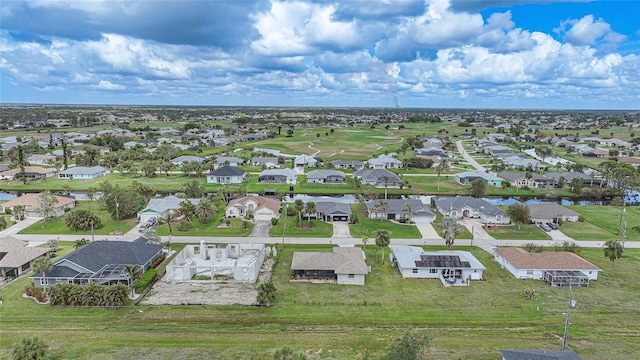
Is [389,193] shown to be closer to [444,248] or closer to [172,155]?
[444,248]

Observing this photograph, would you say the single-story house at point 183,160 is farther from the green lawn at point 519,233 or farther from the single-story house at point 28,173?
the green lawn at point 519,233

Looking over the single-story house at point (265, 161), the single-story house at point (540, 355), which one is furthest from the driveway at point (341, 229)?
the single-story house at point (265, 161)

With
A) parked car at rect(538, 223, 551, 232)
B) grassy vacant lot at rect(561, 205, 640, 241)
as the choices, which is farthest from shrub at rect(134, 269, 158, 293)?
grassy vacant lot at rect(561, 205, 640, 241)

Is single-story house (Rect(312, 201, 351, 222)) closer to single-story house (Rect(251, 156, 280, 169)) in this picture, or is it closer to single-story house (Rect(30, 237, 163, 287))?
single-story house (Rect(30, 237, 163, 287))

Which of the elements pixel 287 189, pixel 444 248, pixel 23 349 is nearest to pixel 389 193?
pixel 287 189

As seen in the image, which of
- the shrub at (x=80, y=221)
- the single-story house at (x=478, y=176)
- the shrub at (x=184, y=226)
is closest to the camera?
the shrub at (x=80, y=221)

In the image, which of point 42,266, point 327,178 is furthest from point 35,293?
point 327,178

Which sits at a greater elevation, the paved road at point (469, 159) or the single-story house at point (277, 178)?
the paved road at point (469, 159)

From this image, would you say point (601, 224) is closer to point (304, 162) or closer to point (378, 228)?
point (378, 228)
